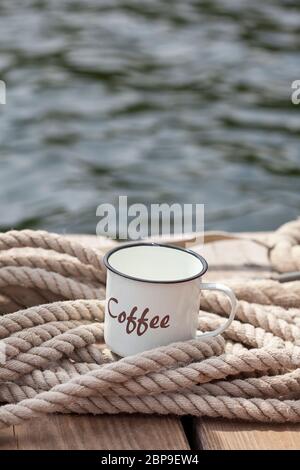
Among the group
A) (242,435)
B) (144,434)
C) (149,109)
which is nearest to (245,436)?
(242,435)

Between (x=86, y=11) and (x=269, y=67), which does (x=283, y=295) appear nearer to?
(x=269, y=67)

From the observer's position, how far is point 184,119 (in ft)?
15.6

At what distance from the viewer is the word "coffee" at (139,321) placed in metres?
1.33

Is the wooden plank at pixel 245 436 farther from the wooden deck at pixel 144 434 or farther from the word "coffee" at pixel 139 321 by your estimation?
the word "coffee" at pixel 139 321

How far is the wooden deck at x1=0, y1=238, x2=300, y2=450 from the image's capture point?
1258 mm

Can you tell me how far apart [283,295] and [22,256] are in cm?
46

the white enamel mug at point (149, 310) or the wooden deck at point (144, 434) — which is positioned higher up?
the white enamel mug at point (149, 310)

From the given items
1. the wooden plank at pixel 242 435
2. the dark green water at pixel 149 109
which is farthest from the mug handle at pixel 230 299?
the dark green water at pixel 149 109

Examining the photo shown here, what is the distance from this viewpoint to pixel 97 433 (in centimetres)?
128

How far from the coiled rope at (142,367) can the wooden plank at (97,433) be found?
0.05 ft

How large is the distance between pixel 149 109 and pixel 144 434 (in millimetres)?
3701

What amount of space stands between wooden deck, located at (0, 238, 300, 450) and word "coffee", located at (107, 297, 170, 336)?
0.12 m

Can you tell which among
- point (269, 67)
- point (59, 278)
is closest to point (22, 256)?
point (59, 278)

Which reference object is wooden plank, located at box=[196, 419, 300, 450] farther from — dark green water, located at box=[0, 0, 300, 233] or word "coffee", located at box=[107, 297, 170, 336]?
dark green water, located at box=[0, 0, 300, 233]
